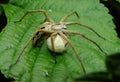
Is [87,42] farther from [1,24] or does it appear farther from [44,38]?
[1,24]

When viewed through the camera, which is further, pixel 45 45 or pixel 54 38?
pixel 45 45

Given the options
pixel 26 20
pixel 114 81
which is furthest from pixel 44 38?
pixel 114 81

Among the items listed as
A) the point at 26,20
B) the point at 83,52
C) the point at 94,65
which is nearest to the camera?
the point at 94,65

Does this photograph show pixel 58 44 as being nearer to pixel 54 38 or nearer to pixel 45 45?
pixel 54 38

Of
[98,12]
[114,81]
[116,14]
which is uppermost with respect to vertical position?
[114,81]

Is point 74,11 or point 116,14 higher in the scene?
point 74,11

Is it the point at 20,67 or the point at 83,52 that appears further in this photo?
the point at 83,52

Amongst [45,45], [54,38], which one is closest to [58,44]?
[54,38]

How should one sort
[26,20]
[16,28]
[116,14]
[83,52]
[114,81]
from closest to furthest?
[114,81], [83,52], [16,28], [26,20], [116,14]
